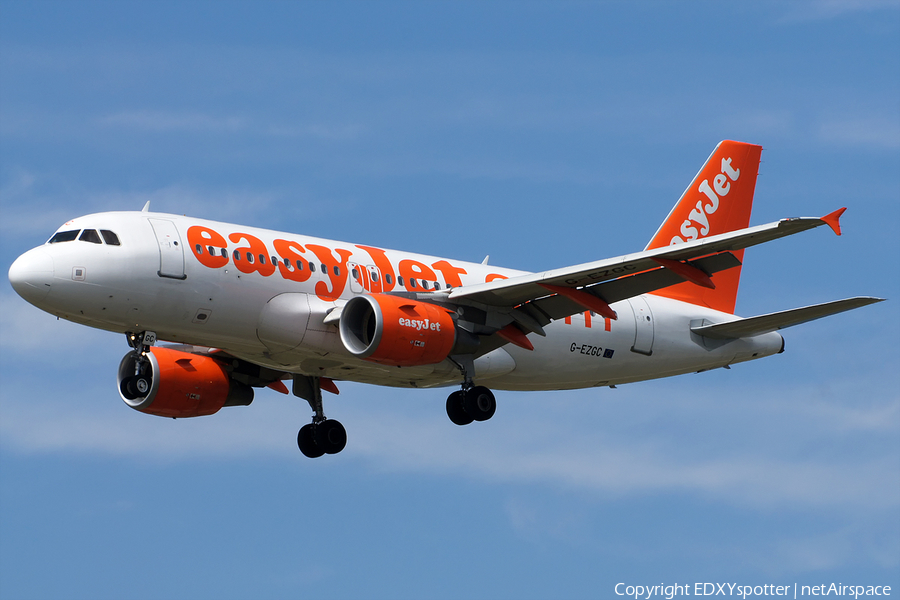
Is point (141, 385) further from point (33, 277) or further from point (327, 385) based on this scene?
point (327, 385)

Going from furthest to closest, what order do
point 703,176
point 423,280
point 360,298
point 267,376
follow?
1. point 703,176
2. point 267,376
3. point 423,280
4. point 360,298

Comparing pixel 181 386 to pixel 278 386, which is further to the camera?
pixel 278 386

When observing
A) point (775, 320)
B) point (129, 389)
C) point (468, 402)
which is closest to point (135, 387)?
point (129, 389)

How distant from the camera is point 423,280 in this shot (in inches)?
1422

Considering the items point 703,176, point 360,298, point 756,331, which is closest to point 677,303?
point 756,331

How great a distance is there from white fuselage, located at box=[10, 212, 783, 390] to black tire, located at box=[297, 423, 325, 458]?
315 centimetres

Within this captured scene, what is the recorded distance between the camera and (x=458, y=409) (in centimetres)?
3519

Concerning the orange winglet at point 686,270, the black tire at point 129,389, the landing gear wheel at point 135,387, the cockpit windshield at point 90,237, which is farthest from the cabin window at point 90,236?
the orange winglet at point 686,270

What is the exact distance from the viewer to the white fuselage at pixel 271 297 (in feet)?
102

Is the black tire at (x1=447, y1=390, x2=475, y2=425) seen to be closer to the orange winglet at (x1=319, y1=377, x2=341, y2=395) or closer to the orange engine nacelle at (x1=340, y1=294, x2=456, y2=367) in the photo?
the orange engine nacelle at (x1=340, y1=294, x2=456, y2=367)

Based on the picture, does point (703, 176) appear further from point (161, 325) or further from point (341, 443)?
point (161, 325)

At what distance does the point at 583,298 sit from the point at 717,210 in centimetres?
1216

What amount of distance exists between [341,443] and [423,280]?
6.25 m

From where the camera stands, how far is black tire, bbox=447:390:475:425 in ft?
115
